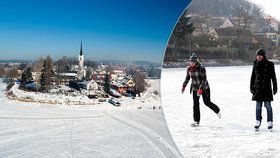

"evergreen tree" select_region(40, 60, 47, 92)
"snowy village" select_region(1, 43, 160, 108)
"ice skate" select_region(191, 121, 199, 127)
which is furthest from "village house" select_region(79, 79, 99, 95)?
"ice skate" select_region(191, 121, 199, 127)

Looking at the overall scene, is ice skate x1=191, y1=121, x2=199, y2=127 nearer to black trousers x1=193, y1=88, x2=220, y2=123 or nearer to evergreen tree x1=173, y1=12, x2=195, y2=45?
black trousers x1=193, y1=88, x2=220, y2=123

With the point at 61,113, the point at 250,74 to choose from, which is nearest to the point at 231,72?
the point at 250,74

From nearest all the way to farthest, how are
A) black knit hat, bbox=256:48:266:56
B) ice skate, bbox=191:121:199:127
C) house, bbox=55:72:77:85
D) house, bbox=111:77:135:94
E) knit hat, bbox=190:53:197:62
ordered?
black knit hat, bbox=256:48:266:56 < knit hat, bbox=190:53:197:62 < ice skate, bbox=191:121:199:127 < house, bbox=55:72:77:85 < house, bbox=111:77:135:94

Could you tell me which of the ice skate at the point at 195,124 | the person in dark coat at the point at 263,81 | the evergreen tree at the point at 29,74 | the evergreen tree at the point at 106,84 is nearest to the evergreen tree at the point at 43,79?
the evergreen tree at the point at 29,74

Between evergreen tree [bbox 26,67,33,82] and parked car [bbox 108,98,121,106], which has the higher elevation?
evergreen tree [bbox 26,67,33,82]

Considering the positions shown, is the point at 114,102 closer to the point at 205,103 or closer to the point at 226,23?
the point at 205,103

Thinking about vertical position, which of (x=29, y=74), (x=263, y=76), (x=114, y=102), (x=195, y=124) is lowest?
(x=114, y=102)

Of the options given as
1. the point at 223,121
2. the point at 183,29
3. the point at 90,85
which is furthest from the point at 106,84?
the point at 223,121
